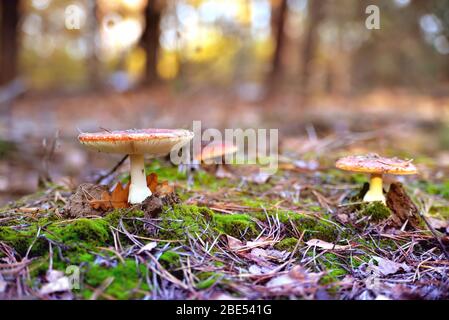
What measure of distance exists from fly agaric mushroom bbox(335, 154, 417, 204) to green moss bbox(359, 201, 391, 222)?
0.05 meters

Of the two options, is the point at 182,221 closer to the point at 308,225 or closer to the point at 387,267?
the point at 308,225

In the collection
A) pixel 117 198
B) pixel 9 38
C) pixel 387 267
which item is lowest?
pixel 387 267

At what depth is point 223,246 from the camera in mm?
2141

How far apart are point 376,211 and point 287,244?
0.70 metres

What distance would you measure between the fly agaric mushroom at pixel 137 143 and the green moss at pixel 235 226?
0.43 meters

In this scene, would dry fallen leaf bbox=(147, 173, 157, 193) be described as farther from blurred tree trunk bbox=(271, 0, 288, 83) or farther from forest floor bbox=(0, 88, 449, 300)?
blurred tree trunk bbox=(271, 0, 288, 83)

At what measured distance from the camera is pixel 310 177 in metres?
3.53

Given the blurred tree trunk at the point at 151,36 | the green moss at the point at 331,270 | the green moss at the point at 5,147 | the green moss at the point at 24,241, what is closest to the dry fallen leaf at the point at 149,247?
the green moss at the point at 24,241

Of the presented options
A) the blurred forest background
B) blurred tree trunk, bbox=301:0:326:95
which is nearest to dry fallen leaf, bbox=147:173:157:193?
A: the blurred forest background

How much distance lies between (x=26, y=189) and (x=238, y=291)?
3300 millimetres

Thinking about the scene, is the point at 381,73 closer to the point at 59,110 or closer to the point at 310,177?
the point at 59,110

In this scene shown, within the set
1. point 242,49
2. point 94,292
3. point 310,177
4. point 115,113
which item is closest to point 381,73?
point 242,49

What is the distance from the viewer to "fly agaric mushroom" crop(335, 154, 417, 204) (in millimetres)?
2383

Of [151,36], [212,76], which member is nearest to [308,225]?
[151,36]
